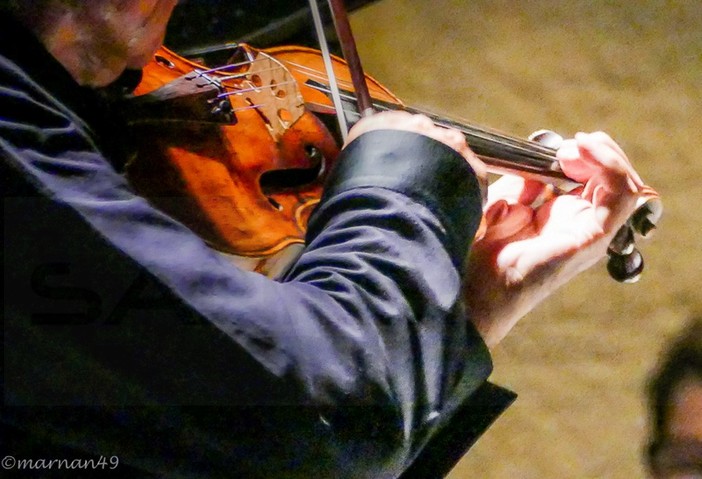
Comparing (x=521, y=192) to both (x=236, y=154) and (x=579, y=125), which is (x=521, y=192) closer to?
(x=236, y=154)

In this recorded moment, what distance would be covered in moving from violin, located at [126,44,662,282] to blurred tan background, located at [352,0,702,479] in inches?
Answer: 13.3

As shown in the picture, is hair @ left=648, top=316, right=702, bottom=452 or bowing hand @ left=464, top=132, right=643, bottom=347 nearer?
bowing hand @ left=464, top=132, right=643, bottom=347

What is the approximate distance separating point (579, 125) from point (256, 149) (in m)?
0.72

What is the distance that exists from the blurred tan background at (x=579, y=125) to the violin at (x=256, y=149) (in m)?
0.34

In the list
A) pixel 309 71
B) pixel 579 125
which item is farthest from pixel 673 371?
pixel 309 71

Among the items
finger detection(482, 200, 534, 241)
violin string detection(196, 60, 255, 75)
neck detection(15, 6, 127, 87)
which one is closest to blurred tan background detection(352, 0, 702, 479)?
finger detection(482, 200, 534, 241)

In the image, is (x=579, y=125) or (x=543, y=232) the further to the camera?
(x=579, y=125)

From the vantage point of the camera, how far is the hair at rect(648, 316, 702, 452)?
0.96 m

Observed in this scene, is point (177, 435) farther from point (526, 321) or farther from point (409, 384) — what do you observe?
point (526, 321)

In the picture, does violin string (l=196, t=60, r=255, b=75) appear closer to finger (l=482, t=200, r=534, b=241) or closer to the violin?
the violin

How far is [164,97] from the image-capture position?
0.61m

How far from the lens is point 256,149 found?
0.67m

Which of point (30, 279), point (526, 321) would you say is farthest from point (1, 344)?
point (526, 321)

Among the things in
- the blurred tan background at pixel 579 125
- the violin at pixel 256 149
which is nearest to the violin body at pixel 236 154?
the violin at pixel 256 149
